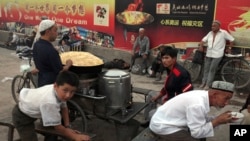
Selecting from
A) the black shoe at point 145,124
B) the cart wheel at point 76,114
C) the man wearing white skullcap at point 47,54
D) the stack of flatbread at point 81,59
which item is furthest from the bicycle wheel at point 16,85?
the black shoe at point 145,124

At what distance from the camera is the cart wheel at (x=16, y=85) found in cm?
619

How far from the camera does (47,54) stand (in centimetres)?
398

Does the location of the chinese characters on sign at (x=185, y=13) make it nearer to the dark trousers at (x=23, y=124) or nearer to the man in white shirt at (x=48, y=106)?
the man in white shirt at (x=48, y=106)

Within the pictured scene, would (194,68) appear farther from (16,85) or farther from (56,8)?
(56,8)

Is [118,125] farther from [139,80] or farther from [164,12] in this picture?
[164,12]

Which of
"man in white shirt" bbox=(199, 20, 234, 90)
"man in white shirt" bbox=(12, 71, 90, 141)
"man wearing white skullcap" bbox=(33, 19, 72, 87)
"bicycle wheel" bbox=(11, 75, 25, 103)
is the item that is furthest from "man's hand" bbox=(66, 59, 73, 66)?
"man in white shirt" bbox=(199, 20, 234, 90)

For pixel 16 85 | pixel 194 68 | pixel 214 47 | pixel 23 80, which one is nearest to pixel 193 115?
pixel 23 80

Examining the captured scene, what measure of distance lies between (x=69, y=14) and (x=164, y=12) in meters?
4.68

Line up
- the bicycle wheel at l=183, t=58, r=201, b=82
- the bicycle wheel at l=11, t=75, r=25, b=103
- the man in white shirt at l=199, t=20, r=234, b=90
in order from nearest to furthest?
the bicycle wheel at l=11, t=75, r=25, b=103 < the man in white shirt at l=199, t=20, r=234, b=90 < the bicycle wheel at l=183, t=58, r=201, b=82

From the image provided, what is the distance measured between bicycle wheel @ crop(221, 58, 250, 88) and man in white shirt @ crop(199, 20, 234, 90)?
280 mm

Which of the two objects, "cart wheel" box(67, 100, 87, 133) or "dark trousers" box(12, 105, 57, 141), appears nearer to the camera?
"dark trousers" box(12, 105, 57, 141)

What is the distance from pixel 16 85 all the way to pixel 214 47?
16.1 ft

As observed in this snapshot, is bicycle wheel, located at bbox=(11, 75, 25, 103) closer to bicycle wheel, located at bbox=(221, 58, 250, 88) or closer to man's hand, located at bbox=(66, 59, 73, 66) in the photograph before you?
man's hand, located at bbox=(66, 59, 73, 66)

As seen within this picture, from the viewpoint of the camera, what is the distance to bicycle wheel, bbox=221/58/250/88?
751 cm
